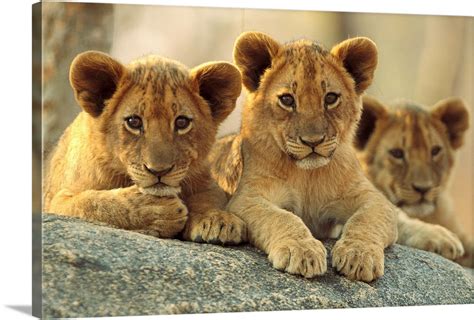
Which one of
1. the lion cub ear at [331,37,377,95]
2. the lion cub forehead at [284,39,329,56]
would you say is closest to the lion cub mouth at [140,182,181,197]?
the lion cub forehead at [284,39,329,56]

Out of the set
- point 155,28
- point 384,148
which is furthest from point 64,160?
point 384,148

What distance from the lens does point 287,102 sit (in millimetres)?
4906

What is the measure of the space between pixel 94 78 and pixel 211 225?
94 cm

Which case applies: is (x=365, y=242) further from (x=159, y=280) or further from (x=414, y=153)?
(x=414, y=153)

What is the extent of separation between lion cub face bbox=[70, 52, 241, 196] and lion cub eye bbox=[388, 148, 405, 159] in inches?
59.2

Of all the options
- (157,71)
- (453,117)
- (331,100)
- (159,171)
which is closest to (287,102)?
(331,100)

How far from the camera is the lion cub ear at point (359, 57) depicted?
5.02 meters

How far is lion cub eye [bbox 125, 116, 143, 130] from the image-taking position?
4.58m

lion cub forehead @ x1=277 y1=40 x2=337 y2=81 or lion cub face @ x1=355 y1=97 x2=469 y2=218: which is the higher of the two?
lion cub forehead @ x1=277 y1=40 x2=337 y2=81

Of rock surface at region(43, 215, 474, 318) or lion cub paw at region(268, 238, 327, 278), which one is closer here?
rock surface at region(43, 215, 474, 318)

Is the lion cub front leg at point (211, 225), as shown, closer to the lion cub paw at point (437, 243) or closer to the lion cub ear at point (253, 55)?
the lion cub ear at point (253, 55)

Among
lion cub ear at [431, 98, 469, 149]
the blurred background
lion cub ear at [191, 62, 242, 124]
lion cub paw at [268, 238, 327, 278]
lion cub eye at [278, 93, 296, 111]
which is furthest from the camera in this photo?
lion cub ear at [431, 98, 469, 149]

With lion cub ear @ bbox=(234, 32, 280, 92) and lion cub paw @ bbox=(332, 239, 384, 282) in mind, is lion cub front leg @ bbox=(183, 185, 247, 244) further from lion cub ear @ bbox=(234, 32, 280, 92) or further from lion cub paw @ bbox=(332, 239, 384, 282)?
lion cub ear @ bbox=(234, 32, 280, 92)

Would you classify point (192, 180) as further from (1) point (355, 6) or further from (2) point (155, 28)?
(1) point (355, 6)
